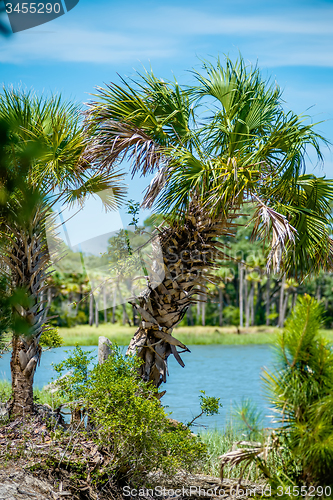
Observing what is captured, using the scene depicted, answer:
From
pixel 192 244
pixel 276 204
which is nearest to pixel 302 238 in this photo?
pixel 276 204

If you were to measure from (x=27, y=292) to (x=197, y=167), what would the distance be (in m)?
2.36

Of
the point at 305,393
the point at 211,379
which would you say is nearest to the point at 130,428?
the point at 305,393

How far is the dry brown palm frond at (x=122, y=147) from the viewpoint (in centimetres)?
557

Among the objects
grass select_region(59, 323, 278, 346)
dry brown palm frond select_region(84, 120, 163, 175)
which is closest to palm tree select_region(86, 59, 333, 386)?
dry brown palm frond select_region(84, 120, 163, 175)

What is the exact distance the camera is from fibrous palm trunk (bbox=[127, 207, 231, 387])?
572 centimetres

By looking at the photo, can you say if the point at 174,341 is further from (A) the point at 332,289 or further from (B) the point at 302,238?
(A) the point at 332,289

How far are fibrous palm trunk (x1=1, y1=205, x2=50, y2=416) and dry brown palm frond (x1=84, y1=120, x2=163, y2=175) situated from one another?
0.96 m

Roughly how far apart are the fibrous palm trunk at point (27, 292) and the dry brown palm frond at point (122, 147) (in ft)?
3.13

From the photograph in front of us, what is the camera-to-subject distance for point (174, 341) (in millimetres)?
5773

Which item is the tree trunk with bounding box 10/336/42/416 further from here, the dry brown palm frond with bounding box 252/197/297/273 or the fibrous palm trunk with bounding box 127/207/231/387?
the dry brown palm frond with bounding box 252/197/297/273

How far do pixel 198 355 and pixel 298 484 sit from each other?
20.2m

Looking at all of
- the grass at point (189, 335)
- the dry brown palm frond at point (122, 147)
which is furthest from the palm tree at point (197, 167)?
the grass at point (189, 335)

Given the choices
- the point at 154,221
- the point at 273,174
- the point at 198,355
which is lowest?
the point at 198,355

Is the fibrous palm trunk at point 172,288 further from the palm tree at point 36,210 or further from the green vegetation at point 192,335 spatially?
the green vegetation at point 192,335
